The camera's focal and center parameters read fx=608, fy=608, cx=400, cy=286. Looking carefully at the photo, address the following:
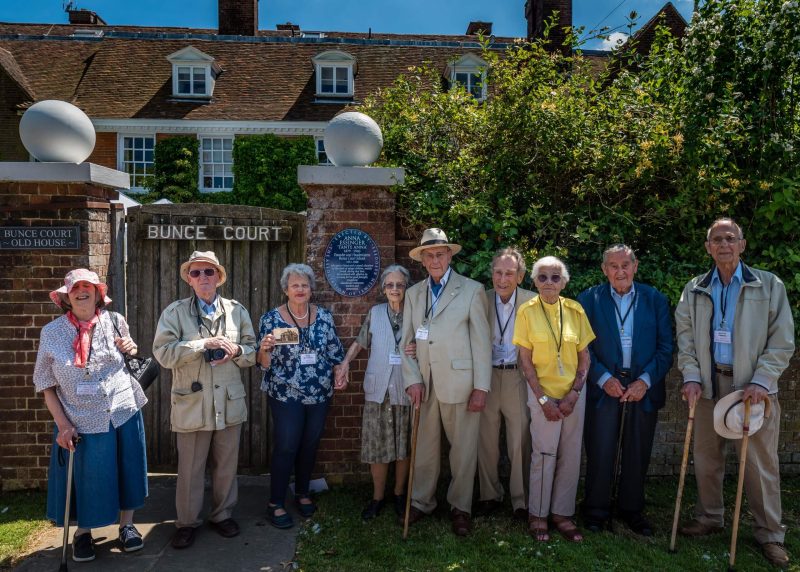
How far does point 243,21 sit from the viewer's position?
22.8 meters

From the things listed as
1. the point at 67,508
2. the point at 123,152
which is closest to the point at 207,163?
the point at 123,152

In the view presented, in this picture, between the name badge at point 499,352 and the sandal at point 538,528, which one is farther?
the name badge at point 499,352

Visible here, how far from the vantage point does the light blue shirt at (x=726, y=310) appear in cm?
393

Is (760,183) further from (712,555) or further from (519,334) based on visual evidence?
(712,555)

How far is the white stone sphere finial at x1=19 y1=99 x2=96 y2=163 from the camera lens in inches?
174

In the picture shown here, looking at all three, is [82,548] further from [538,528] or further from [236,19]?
[236,19]

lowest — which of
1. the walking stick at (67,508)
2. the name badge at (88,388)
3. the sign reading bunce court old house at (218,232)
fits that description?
the walking stick at (67,508)

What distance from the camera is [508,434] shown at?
430 centimetres

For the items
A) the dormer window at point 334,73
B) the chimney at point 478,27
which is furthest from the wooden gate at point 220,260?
the chimney at point 478,27

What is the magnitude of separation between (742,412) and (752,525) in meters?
1.13

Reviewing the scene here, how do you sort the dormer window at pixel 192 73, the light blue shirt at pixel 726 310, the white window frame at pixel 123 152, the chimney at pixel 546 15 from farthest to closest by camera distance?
the dormer window at pixel 192 73, the chimney at pixel 546 15, the white window frame at pixel 123 152, the light blue shirt at pixel 726 310

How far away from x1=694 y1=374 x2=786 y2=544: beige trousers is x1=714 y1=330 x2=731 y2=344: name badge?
23 cm

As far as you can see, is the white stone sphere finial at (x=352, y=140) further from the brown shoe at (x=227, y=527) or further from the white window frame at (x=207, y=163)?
the white window frame at (x=207, y=163)

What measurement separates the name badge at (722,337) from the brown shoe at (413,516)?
7.59 feet
